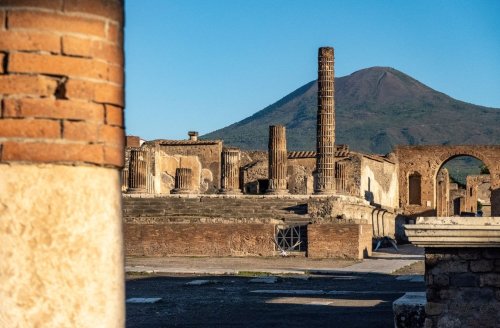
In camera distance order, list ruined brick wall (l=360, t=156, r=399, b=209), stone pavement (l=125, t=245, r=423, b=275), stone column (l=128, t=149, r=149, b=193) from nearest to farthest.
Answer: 1. stone pavement (l=125, t=245, r=423, b=275)
2. stone column (l=128, t=149, r=149, b=193)
3. ruined brick wall (l=360, t=156, r=399, b=209)

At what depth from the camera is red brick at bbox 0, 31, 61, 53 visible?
2.77 meters

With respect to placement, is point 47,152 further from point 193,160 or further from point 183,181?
point 193,160

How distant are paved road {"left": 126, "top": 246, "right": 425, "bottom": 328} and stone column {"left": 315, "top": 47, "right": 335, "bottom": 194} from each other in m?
12.1

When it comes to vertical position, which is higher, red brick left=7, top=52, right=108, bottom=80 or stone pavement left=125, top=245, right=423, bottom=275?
red brick left=7, top=52, right=108, bottom=80

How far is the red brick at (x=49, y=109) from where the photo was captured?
2.78m

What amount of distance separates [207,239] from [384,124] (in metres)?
159

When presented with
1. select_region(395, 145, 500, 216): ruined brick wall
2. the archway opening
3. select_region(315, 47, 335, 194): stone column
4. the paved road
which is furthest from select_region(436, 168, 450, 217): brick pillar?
the paved road

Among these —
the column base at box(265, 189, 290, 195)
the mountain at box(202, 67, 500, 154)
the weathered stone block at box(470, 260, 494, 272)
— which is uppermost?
the mountain at box(202, 67, 500, 154)

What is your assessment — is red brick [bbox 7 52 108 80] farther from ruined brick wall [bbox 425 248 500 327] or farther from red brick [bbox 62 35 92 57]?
ruined brick wall [bbox 425 248 500 327]

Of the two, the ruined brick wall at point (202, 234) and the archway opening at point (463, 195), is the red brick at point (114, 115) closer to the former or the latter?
the ruined brick wall at point (202, 234)

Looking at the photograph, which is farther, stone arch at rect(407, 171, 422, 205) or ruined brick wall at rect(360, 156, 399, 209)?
stone arch at rect(407, 171, 422, 205)

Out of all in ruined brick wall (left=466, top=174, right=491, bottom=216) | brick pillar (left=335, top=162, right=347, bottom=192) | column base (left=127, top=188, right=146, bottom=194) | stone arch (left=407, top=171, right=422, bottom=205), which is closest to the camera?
column base (left=127, top=188, right=146, bottom=194)

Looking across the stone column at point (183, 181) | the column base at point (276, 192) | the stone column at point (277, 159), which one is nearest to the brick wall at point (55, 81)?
the column base at point (276, 192)

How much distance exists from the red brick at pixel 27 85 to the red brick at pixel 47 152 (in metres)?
0.14
